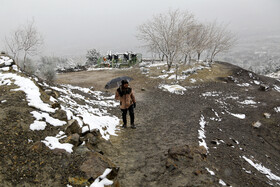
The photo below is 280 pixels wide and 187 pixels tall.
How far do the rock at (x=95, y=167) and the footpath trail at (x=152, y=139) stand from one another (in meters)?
0.43

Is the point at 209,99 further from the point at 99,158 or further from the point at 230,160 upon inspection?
the point at 99,158

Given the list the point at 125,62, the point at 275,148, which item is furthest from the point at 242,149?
the point at 125,62

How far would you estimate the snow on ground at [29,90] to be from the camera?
5500mm

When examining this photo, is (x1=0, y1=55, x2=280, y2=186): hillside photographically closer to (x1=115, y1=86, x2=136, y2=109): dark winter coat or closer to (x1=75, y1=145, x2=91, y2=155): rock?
(x1=75, y1=145, x2=91, y2=155): rock

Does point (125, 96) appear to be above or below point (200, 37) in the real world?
below

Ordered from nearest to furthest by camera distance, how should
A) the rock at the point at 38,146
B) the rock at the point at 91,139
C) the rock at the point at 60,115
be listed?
the rock at the point at 38,146 → the rock at the point at 91,139 → the rock at the point at 60,115

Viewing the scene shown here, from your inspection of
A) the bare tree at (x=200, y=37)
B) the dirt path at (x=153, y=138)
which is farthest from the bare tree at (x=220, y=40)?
the dirt path at (x=153, y=138)

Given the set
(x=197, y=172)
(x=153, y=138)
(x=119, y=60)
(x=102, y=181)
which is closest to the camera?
(x=102, y=181)

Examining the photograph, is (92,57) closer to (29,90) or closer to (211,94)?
(211,94)

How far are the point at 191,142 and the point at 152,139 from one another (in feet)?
4.88

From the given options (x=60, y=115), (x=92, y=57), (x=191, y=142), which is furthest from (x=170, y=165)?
(x=92, y=57)

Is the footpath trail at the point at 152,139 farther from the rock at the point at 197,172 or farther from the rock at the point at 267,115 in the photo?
the rock at the point at 267,115

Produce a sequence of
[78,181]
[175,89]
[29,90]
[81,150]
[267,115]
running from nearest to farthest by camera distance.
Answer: [78,181] → [81,150] → [29,90] → [267,115] → [175,89]

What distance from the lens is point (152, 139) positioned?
6.64 m
